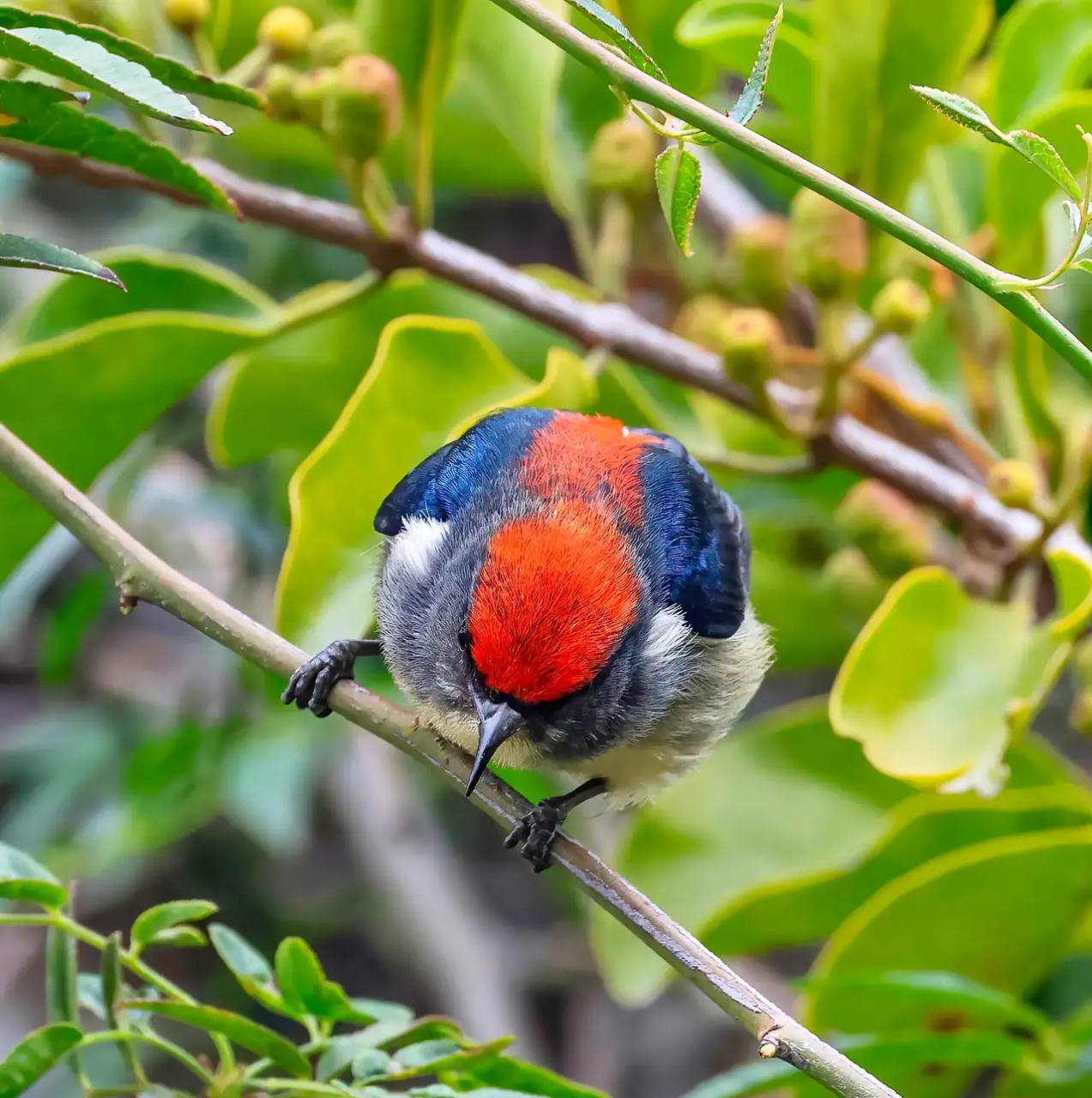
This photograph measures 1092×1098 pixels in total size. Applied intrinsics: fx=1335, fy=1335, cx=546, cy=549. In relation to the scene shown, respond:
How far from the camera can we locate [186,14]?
4.81ft

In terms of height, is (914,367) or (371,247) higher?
(914,367)

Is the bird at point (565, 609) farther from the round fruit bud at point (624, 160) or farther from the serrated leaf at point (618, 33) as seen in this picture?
the serrated leaf at point (618, 33)

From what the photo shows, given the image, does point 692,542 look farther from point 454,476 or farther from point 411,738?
point 411,738

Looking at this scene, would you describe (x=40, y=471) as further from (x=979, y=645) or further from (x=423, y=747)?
(x=979, y=645)

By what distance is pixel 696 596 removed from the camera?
1575mm

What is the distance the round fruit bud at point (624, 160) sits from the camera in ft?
5.56

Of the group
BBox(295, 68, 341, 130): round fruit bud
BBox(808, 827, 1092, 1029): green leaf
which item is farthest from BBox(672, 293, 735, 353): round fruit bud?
BBox(808, 827, 1092, 1029): green leaf

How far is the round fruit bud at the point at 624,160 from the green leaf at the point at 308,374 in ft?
0.75

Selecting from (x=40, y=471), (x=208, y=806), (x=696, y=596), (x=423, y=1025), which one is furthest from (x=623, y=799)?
(x=208, y=806)

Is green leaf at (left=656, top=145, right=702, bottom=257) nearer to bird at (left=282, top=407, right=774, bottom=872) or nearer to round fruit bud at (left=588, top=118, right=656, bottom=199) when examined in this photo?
bird at (left=282, top=407, right=774, bottom=872)

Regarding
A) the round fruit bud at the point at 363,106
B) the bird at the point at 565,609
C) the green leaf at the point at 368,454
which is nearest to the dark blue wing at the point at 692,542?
the bird at the point at 565,609

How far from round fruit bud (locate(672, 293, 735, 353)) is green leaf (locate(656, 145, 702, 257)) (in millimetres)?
816

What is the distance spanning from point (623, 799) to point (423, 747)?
51cm

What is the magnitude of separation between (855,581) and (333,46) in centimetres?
91
